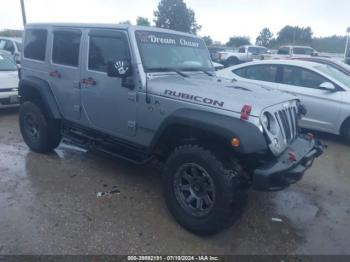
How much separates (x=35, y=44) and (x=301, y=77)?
5150 millimetres

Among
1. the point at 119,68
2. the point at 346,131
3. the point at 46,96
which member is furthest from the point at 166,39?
the point at 346,131

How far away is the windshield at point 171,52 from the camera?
13.0 feet

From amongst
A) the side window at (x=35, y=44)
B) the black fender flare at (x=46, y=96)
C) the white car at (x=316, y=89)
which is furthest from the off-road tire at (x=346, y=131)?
Result: the side window at (x=35, y=44)

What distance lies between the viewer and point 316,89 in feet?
22.2

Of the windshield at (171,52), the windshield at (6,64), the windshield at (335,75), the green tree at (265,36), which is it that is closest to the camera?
the windshield at (171,52)

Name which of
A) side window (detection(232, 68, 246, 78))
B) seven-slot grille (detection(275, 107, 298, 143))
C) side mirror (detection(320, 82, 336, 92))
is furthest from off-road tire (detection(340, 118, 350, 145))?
seven-slot grille (detection(275, 107, 298, 143))

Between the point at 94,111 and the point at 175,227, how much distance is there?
74.3 inches

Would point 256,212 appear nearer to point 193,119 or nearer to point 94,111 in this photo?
point 193,119

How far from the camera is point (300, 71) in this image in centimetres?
704

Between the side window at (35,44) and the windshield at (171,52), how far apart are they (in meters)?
1.92

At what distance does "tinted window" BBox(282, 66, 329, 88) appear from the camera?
22.4 feet

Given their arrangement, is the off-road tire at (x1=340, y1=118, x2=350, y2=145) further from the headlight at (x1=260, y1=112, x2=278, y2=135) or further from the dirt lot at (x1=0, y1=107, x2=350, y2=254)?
the headlight at (x1=260, y1=112, x2=278, y2=135)

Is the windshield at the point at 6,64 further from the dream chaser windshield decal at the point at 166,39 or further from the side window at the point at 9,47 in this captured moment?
the dream chaser windshield decal at the point at 166,39

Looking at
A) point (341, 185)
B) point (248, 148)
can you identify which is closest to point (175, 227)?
point (248, 148)
